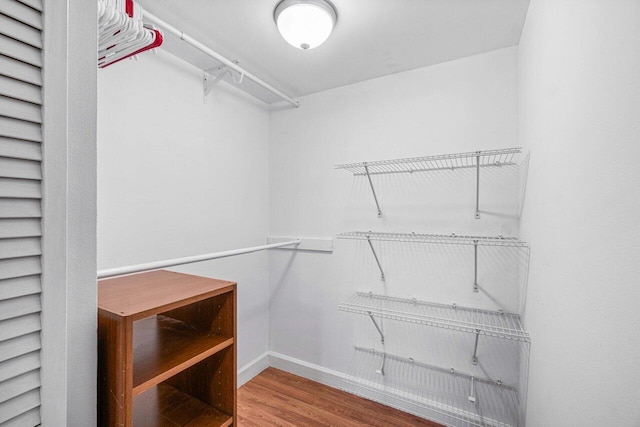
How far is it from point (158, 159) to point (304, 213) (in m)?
1.09

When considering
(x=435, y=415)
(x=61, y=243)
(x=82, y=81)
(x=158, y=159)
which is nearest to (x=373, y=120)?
(x=158, y=159)

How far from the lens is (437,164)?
1773 millimetres

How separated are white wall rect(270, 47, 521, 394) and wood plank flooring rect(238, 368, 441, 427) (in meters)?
0.20

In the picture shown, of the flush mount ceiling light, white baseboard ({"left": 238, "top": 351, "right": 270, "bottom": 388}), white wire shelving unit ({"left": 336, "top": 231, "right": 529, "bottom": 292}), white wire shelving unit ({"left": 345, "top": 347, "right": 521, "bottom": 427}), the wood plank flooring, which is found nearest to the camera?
the flush mount ceiling light

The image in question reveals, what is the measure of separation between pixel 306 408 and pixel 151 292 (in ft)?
4.62

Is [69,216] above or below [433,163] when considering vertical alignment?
below

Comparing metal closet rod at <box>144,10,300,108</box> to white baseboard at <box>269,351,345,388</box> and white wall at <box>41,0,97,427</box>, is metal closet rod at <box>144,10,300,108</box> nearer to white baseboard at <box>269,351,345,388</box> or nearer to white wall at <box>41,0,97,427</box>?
white wall at <box>41,0,97,427</box>

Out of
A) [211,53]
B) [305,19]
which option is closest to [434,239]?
[305,19]

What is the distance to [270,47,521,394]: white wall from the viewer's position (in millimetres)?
1638

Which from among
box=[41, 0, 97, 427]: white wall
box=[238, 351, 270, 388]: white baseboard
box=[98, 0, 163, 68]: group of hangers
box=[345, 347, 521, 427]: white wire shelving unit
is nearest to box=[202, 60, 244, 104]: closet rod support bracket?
box=[98, 0, 163, 68]: group of hangers

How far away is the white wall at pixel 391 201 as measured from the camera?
164 centimetres

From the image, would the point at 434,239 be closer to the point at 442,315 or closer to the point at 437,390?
the point at 442,315

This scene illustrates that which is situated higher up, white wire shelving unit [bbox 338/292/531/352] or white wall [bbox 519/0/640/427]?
white wall [bbox 519/0/640/427]

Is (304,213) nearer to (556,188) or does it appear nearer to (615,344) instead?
(556,188)
